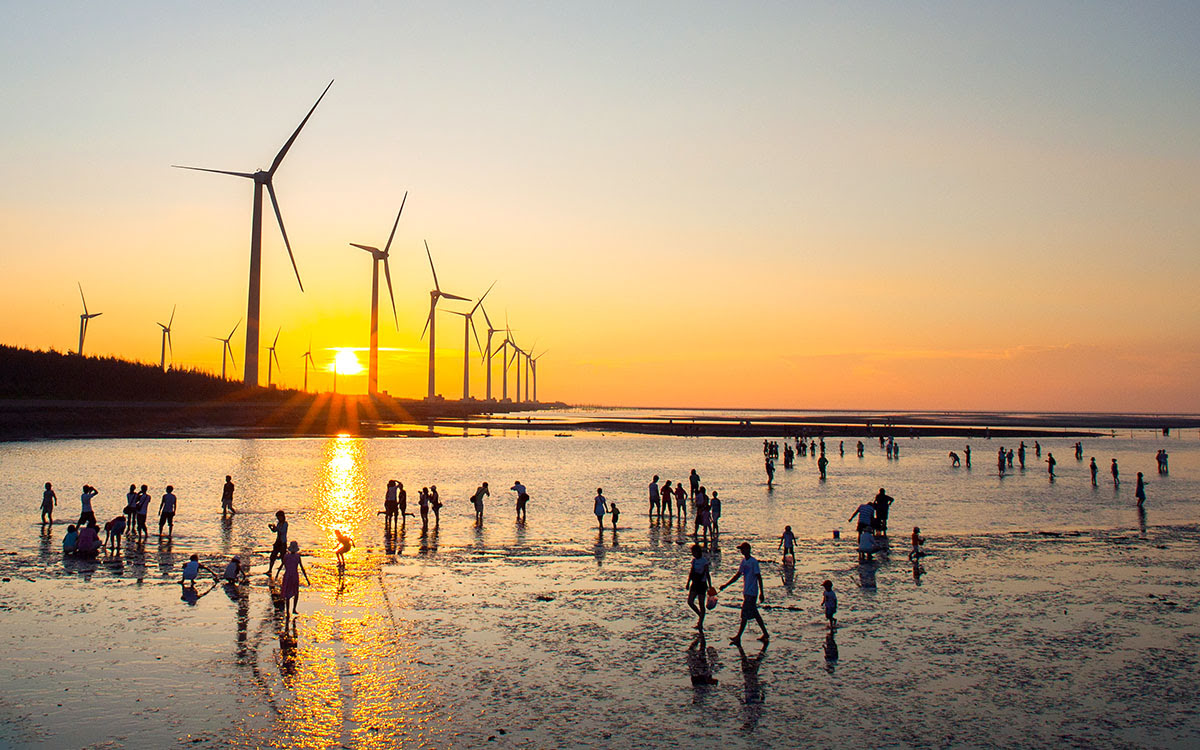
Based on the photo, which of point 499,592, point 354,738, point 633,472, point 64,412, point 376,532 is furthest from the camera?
point 64,412

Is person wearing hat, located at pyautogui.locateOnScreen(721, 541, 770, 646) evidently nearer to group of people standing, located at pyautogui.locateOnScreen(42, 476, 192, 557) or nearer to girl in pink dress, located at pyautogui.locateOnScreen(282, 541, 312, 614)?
girl in pink dress, located at pyautogui.locateOnScreen(282, 541, 312, 614)

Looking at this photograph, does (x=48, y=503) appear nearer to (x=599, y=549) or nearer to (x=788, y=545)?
(x=599, y=549)

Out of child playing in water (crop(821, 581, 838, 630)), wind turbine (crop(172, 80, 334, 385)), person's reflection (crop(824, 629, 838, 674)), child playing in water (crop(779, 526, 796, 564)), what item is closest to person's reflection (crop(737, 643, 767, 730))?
person's reflection (crop(824, 629, 838, 674))

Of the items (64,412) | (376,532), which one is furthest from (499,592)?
(64,412)

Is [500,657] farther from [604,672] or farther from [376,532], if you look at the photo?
[376,532]

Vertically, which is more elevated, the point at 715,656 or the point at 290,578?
the point at 290,578

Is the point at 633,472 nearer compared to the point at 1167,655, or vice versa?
the point at 1167,655
